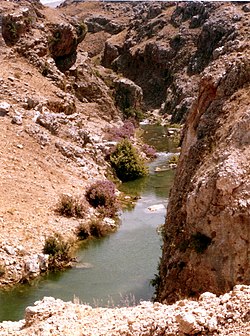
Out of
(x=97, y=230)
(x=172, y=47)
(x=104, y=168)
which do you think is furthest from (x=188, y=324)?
(x=172, y=47)

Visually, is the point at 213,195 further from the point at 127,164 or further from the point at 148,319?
the point at 127,164

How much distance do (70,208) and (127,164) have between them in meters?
14.8

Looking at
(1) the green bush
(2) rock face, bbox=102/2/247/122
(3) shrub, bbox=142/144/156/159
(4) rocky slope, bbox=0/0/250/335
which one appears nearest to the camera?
(4) rocky slope, bbox=0/0/250/335

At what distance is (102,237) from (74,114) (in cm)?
2256

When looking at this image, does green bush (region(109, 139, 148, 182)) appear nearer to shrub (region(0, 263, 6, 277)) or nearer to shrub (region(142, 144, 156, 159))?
shrub (region(142, 144, 156, 159))

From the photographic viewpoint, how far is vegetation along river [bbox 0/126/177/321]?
23.5 meters

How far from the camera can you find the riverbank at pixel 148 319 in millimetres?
11812

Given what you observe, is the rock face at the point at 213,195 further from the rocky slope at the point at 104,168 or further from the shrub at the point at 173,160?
the shrub at the point at 173,160

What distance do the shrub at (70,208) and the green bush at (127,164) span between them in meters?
13.2

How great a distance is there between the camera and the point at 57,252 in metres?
27.7

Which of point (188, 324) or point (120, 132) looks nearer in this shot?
point (188, 324)

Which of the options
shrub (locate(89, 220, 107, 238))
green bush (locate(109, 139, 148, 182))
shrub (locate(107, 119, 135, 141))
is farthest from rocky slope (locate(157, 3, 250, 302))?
shrub (locate(107, 119, 135, 141))

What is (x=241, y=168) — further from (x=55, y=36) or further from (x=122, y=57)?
(x=122, y=57)

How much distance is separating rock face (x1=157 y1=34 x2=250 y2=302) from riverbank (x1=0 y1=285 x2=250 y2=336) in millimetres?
3359
